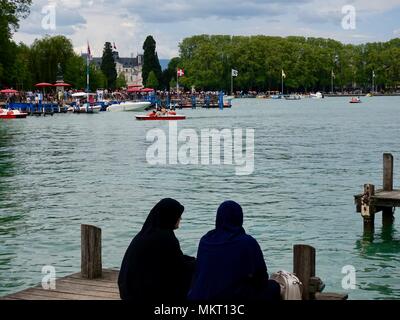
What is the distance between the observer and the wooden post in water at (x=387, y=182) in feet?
66.2

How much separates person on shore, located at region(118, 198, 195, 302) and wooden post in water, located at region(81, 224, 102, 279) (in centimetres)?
226

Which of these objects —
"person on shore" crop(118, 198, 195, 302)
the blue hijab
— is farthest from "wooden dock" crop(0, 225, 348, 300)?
the blue hijab

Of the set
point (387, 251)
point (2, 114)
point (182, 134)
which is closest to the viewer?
point (387, 251)

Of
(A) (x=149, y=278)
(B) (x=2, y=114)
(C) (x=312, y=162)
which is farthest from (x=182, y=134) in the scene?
(A) (x=149, y=278)

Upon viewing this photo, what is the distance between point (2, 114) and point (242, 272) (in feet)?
287

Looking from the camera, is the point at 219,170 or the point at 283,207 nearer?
the point at 283,207

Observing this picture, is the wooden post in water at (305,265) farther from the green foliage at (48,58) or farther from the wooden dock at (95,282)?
the green foliage at (48,58)

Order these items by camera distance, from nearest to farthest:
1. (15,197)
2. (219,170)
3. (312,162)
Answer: (15,197) → (219,170) → (312,162)

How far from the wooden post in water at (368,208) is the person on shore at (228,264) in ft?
37.9

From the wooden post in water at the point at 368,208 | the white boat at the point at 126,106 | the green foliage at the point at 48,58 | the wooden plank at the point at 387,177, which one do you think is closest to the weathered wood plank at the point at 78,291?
the wooden post in water at the point at 368,208

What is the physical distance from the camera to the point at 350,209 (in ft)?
78.9

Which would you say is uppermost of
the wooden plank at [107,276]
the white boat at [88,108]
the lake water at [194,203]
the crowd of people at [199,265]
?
the crowd of people at [199,265]

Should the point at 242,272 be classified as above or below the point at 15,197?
above
